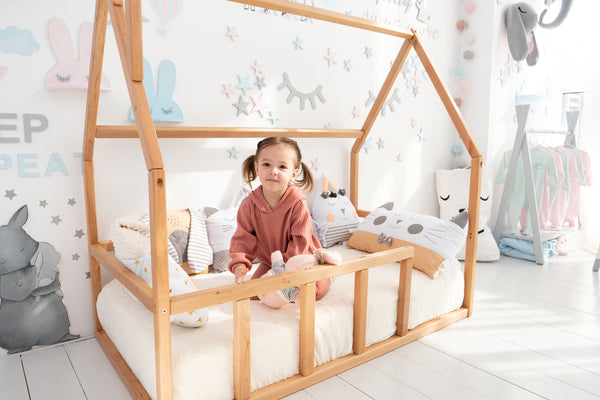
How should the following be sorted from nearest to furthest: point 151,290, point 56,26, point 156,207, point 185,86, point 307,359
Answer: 1. point 156,207
2. point 151,290
3. point 307,359
4. point 56,26
5. point 185,86

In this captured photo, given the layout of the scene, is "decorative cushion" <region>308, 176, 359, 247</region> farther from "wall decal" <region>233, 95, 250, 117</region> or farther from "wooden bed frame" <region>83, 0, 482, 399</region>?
"wall decal" <region>233, 95, 250, 117</region>

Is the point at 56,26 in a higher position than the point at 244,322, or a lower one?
higher

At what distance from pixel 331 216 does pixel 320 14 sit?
977mm

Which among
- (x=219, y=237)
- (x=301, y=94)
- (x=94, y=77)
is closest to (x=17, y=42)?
(x=94, y=77)

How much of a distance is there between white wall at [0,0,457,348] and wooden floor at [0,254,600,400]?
0.27 metres

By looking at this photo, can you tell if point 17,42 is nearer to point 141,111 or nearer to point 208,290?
point 141,111

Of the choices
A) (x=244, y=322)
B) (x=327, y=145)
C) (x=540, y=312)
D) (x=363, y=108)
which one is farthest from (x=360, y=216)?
(x=244, y=322)

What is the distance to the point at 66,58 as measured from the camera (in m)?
1.55

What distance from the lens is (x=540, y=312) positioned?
6.37 ft

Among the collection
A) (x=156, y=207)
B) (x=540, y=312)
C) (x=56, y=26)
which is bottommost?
(x=540, y=312)

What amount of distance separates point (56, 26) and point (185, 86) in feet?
1.61

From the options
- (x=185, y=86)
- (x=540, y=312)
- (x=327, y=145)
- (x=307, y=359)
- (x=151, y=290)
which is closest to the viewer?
(x=151, y=290)

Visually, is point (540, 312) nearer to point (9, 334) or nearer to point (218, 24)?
point (218, 24)

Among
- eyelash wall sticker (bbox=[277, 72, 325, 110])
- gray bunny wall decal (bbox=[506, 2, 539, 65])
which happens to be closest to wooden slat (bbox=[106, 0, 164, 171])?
eyelash wall sticker (bbox=[277, 72, 325, 110])
